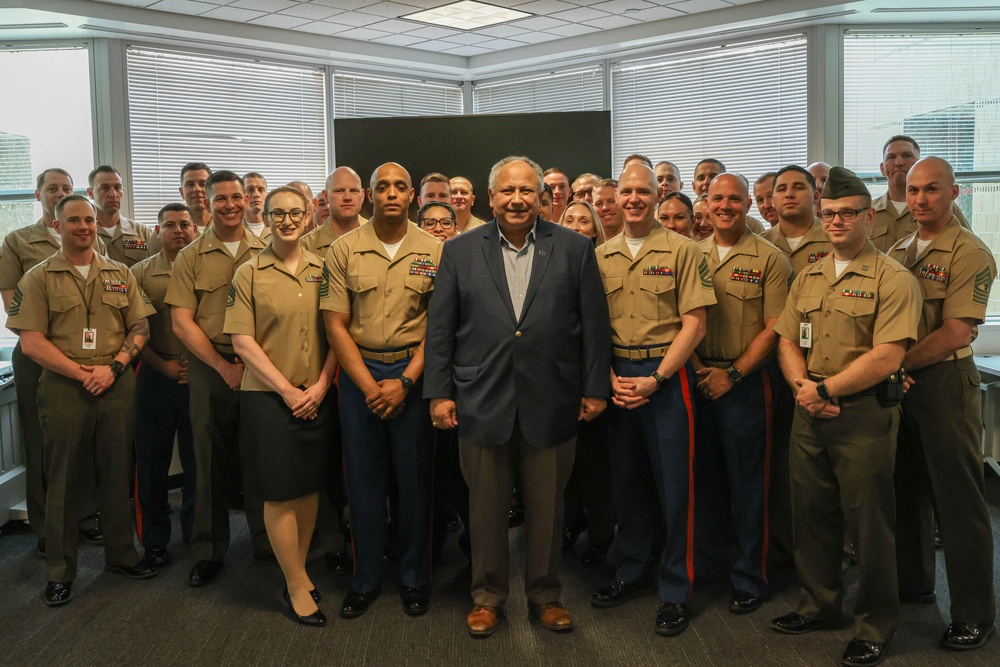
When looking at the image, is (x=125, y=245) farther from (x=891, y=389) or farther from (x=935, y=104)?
(x=935, y=104)

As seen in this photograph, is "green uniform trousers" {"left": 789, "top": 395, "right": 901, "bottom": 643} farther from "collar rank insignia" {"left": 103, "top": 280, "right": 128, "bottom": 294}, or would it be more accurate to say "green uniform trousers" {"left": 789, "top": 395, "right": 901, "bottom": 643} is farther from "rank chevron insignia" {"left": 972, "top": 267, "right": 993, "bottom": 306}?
"collar rank insignia" {"left": 103, "top": 280, "right": 128, "bottom": 294}

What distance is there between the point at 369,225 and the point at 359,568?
4.78ft

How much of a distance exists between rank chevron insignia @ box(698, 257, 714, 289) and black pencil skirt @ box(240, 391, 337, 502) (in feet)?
5.44

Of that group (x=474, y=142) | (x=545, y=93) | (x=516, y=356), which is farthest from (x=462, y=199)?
(x=545, y=93)

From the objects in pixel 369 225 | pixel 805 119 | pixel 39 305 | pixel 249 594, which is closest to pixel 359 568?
pixel 249 594

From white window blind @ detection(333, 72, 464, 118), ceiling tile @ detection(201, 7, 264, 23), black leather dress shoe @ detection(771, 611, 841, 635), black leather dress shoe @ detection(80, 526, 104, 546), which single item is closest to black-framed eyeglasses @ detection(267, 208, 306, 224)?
black leather dress shoe @ detection(80, 526, 104, 546)

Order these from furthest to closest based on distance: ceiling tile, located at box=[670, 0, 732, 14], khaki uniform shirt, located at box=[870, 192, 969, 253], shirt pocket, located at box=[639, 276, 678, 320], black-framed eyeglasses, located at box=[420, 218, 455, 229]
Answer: ceiling tile, located at box=[670, 0, 732, 14]
black-framed eyeglasses, located at box=[420, 218, 455, 229]
khaki uniform shirt, located at box=[870, 192, 969, 253]
shirt pocket, located at box=[639, 276, 678, 320]

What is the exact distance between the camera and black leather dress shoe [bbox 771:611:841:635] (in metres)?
3.22

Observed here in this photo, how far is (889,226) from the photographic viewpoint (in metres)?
4.45

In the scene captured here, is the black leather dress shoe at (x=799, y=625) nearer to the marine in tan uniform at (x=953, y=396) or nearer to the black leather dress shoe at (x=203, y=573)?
the marine in tan uniform at (x=953, y=396)

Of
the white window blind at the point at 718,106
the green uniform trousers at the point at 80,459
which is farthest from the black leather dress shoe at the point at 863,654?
the white window blind at the point at 718,106

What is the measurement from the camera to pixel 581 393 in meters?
3.27

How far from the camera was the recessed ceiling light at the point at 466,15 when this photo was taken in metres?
6.73

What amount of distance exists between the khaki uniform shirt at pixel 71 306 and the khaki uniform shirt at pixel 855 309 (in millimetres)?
2950
